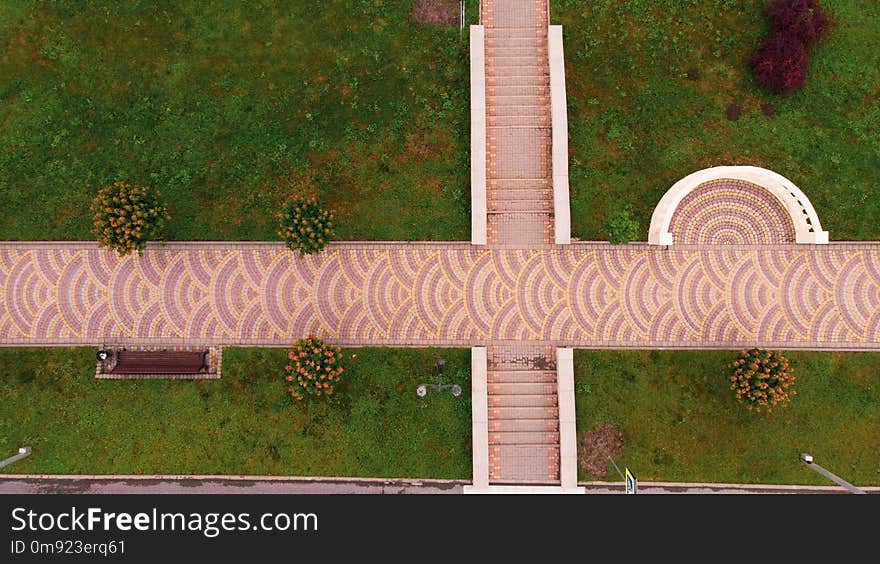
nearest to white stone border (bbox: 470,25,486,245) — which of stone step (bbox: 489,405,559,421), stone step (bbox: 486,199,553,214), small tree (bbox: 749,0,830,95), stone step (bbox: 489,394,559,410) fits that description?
stone step (bbox: 486,199,553,214)

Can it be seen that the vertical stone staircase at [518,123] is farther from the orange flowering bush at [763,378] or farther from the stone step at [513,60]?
the orange flowering bush at [763,378]

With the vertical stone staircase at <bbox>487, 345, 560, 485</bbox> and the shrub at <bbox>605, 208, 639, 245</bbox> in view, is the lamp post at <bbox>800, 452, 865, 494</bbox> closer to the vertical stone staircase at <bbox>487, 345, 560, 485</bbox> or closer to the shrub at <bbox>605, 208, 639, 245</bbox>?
the vertical stone staircase at <bbox>487, 345, 560, 485</bbox>

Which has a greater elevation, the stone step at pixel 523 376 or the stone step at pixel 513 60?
the stone step at pixel 513 60

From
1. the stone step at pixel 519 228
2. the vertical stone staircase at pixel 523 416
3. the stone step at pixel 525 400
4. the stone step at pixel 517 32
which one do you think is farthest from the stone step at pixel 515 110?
the stone step at pixel 525 400

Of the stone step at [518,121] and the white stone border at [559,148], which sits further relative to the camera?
the stone step at [518,121]

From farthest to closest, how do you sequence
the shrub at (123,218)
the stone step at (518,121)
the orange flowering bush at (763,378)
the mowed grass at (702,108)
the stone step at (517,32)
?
the stone step at (517,32) < the stone step at (518,121) < the mowed grass at (702,108) < the shrub at (123,218) < the orange flowering bush at (763,378)

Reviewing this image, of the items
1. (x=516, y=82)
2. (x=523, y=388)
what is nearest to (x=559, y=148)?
(x=516, y=82)

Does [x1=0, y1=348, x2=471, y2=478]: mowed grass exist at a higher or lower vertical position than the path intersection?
lower

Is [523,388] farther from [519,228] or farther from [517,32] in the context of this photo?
[517,32]
